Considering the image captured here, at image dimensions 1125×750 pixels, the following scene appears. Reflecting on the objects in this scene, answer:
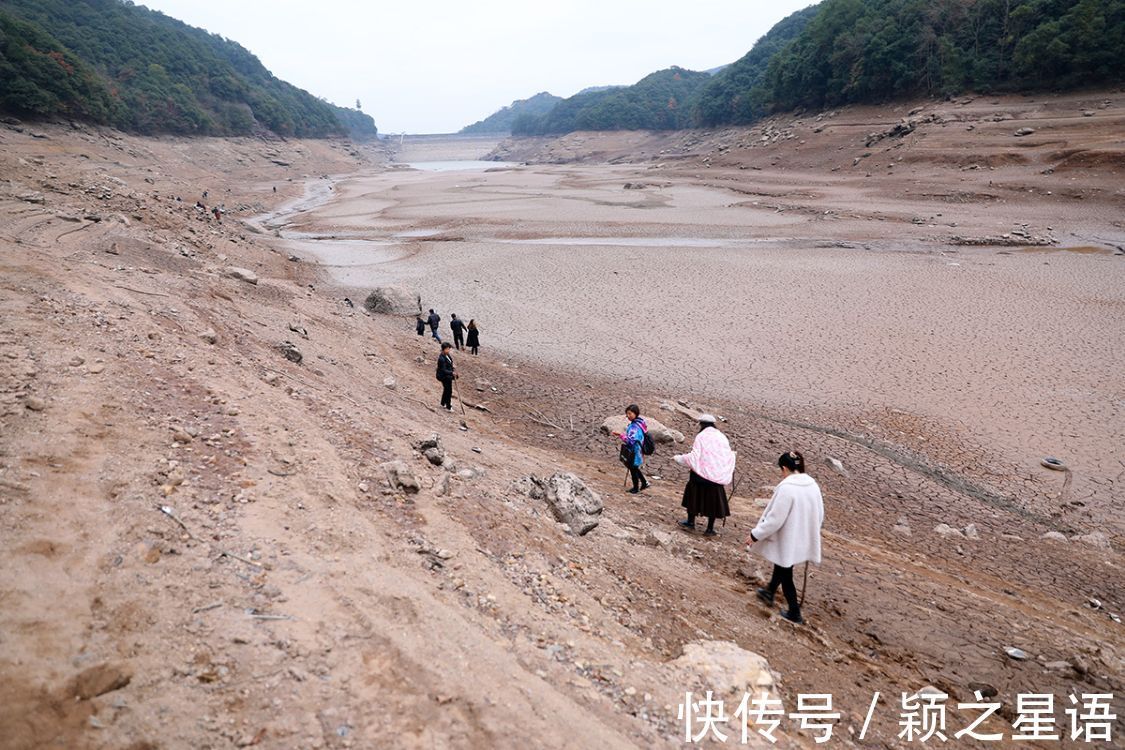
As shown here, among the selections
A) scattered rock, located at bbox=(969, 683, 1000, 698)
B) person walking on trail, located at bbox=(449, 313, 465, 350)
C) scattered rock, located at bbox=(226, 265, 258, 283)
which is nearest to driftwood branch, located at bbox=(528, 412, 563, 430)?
person walking on trail, located at bbox=(449, 313, 465, 350)

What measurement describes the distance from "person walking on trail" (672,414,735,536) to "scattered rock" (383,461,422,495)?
2957 mm

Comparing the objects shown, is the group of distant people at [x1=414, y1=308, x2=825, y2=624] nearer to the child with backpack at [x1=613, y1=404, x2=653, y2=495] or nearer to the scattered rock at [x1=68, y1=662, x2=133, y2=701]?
the child with backpack at [x1=613, y1=404, x2=653, y2=495]

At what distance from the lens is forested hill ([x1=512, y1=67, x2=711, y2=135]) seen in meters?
102

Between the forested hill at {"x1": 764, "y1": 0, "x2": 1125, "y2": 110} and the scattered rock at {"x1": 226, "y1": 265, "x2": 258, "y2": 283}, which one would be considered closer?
the scattered rock at {"x1": 226, "y1": 265, "x2": 258, "y2": 283}

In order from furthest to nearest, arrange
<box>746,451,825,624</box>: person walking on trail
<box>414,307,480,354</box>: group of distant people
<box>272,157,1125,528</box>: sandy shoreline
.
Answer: <box>414,307,480,354</box>: group of distant people, <box>272,157,1125,528</box>: sandy shoreline, <box>746,451,825,624</box>: person walking on trail

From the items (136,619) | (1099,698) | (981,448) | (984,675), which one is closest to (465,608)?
(136,619)

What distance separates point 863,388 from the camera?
12.6m

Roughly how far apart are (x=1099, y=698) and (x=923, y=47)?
5791 cm

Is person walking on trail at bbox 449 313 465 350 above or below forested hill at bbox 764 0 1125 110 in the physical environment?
below

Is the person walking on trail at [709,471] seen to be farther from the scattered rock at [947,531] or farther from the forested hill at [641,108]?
the forested hill at [641,108]

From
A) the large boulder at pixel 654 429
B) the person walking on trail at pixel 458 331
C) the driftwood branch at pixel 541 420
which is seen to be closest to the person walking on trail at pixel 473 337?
the person walking on trail at pixel 458 331

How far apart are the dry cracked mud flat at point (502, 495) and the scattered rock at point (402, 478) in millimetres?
21

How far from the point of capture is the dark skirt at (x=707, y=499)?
21.6ft

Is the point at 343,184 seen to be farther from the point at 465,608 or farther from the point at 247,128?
the point at 465,608
